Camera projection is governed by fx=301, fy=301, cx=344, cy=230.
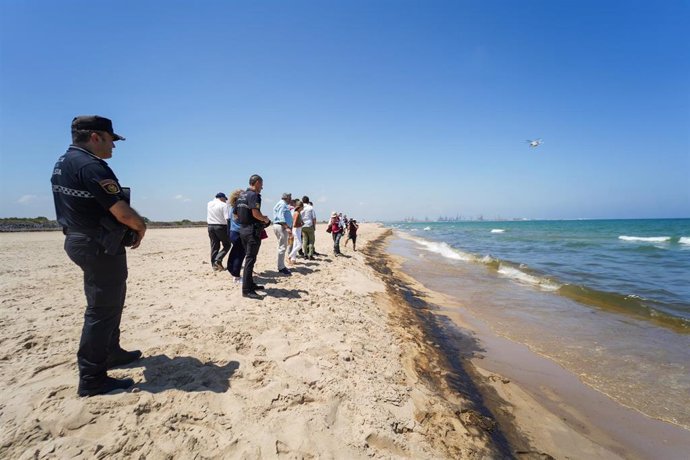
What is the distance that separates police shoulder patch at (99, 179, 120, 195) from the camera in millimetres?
2402

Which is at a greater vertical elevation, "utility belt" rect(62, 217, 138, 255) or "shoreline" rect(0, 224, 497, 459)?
"utility belt" rect(62, 217, 138, 255)

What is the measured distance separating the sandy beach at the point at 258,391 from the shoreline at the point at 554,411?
1.2 inches

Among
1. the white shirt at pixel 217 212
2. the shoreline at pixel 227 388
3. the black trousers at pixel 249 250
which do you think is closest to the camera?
the shoreline at pixel 227 388

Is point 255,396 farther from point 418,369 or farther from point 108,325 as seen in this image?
point 418,369

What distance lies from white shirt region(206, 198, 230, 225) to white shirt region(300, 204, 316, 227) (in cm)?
314

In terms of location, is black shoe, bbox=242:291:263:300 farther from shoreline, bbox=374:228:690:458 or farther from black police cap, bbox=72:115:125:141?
black police cap, bbox=72:115:125:141

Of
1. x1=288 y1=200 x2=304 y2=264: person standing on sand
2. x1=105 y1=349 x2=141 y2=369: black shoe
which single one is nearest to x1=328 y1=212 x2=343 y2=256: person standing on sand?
x1=288 y1=200 x2=304 y2=264: person standing on sand

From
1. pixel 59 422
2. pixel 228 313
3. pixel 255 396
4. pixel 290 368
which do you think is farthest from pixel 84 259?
pixel 228 313

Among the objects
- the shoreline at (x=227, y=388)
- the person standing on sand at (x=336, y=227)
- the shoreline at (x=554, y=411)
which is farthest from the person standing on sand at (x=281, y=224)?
the person standing on sand at (x=336, y=227)

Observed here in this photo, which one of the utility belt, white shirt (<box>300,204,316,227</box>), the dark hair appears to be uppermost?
the dark hair

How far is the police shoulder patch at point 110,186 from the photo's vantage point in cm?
240

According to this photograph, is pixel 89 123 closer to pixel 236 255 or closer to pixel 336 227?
pixel 236 255

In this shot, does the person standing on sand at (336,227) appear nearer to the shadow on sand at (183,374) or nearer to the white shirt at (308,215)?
the white shirt at (308,215)

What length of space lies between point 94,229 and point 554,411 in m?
5.32
